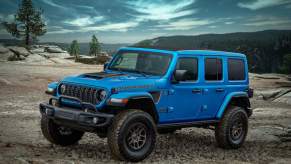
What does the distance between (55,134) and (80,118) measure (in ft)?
4.99

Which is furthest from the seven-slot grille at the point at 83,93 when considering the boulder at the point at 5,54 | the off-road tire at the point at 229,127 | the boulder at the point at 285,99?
the boulder at the point at 5,54

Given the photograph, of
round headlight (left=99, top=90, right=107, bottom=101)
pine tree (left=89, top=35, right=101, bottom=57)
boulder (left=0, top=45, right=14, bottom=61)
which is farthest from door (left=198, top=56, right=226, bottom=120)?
pine tree (left=89, top=35, right=101, bottom=57)

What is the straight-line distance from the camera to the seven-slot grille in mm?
6504

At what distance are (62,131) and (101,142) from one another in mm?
1215

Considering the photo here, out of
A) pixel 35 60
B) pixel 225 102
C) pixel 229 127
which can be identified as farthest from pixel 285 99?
pixel 35 60

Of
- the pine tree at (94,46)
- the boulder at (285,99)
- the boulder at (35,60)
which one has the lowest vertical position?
the boulder at (285,99)

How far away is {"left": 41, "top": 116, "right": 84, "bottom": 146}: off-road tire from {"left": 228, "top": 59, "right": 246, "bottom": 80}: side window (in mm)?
3704

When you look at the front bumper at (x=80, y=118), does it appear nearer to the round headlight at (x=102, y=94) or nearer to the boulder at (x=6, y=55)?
the round headlight at (x=102, y=94)

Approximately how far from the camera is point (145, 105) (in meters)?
7.01

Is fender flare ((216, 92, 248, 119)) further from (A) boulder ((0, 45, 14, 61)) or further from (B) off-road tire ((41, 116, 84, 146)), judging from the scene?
(A) boulder ((0, 45, 14, 61))

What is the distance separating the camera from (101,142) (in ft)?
28.7

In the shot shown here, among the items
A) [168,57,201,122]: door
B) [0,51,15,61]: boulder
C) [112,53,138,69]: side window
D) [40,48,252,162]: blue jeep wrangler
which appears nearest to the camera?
[40,48,252,162]: blue jeep wrangler

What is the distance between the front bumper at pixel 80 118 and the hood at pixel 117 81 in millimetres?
449

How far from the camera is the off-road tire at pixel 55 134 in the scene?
7.51 metres
